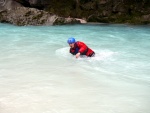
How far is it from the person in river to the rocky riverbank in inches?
444

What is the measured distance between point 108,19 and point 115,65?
1423cm

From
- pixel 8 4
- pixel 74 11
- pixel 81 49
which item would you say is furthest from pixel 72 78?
pixel 8 4

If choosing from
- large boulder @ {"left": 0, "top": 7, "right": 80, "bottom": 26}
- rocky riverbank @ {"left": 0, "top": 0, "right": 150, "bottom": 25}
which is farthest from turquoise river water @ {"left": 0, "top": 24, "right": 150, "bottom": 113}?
rocky riverbank @ {"left": 0, "top": 0, "right": 150, "bottom": 25}

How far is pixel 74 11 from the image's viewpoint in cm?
2431

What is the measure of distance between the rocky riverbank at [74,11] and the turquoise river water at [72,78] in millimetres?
7596

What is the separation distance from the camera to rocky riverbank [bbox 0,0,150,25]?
71.4 ft

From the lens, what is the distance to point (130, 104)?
6.11 metres

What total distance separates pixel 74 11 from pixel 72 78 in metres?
16.9

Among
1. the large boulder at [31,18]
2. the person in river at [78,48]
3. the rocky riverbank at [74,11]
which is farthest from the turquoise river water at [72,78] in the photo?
the rocky riverbank at [74,11]

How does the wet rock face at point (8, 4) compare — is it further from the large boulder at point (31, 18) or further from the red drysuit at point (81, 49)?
the red drysuit at point (81, 49)

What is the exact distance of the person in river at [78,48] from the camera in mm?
10211

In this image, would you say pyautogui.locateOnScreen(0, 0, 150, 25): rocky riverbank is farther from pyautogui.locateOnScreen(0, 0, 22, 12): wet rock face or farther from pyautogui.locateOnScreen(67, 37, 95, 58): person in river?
pyautogui.locateOnScreen(67, 37, 95, 58): person in river

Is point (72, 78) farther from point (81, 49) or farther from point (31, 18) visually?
point (31, 18)

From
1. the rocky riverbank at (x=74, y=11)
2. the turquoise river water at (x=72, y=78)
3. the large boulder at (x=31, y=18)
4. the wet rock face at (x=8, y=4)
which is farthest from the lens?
the wet rock face at (x=8, y=4)
